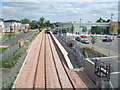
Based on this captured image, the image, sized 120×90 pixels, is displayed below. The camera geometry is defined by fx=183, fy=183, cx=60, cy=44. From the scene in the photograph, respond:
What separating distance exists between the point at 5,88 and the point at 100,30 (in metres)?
65.2

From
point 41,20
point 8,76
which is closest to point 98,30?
point 8,76

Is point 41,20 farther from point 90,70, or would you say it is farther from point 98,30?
point 90,70

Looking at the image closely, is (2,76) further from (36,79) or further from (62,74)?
(62,74)

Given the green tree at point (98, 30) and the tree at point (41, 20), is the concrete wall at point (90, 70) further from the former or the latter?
the tree at point (41, 20)

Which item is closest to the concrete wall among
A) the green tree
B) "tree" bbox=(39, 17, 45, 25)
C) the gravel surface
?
the gravel surface

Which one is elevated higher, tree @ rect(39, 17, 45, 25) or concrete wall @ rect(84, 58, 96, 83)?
tree @ rect(39, 17, 45, 25)

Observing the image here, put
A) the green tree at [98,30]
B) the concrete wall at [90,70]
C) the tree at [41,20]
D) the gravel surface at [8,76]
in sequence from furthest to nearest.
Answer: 1. the tree at [41,20]
2. the green tree at [98,30]
3. the concrete wall at [90,70]
4. the gravel surface at [8,76]

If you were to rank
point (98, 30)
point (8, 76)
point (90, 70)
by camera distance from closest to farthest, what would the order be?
point (90, 70), point (8, 76), point (98, 30)

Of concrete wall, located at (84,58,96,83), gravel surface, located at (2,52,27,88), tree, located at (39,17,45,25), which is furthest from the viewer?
tree, located at (39,17,45,25)

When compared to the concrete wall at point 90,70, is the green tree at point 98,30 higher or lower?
higher

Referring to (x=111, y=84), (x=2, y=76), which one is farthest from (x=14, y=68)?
(x=111, y=84)

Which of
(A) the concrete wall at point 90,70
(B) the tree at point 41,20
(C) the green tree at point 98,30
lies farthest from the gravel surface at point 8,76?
(B) the tree at point 41,20

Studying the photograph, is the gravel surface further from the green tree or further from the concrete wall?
the green tree

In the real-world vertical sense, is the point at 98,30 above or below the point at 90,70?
above
